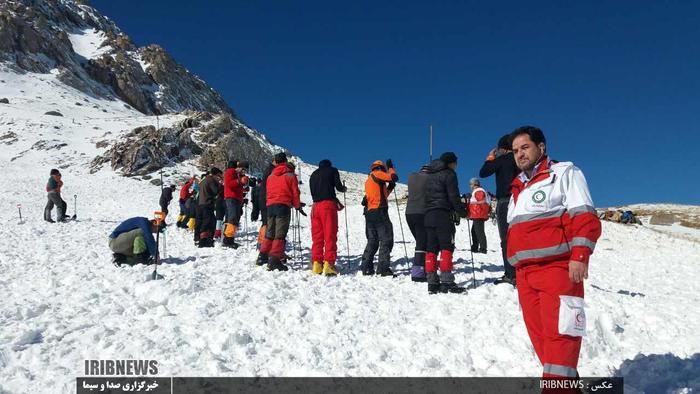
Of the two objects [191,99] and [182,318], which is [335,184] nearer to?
[182,318]

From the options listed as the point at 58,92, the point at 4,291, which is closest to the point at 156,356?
the point at 4,291

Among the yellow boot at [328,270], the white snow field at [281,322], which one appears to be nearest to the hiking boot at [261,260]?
the white snow field at [281,322]

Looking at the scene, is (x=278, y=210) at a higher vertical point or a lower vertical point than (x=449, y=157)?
lower

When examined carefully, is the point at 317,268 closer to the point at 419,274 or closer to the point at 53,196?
the point at 419,274

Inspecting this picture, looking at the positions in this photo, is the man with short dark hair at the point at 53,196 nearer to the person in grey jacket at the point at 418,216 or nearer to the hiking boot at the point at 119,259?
the hiking boot at the point at 119,259

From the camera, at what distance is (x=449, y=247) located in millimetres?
7309

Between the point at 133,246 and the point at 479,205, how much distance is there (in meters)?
9.86

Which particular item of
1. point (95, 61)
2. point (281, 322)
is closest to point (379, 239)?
point (281, 322)

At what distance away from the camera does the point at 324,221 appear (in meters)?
8.69

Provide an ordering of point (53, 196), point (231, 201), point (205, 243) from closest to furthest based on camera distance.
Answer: point (231, 201) → point (205, 243) → point (53, 196)

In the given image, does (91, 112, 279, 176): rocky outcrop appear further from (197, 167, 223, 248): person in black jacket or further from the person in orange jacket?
the person in orange jacket

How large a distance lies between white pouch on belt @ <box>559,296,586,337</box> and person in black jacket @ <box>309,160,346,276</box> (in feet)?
18.3

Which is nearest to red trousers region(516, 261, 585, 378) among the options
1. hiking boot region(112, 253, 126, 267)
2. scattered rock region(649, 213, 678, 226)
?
hiking boot region(112, 253, 126, 267)

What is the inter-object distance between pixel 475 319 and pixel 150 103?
138 meters
